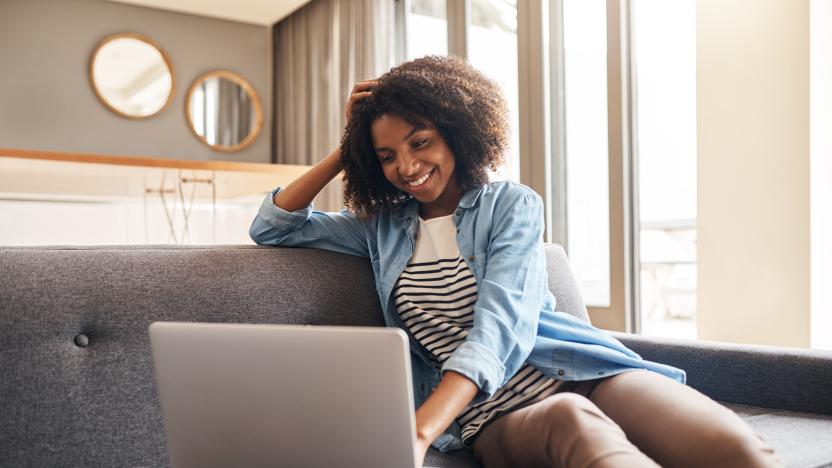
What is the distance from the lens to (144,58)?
16.7 ft

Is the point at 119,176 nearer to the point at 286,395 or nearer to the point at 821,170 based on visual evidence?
the point at 821,170

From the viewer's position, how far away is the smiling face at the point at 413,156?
1369 millimetres

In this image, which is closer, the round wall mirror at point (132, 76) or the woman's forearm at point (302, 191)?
the woman's forearm at point (302, 191)

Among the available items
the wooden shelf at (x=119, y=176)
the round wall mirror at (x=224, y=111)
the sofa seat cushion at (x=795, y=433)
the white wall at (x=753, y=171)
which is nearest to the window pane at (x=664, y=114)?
the white wall at (x=753, y=171)

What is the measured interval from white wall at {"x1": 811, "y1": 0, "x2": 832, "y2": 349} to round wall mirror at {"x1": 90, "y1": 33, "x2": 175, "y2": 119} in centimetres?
409

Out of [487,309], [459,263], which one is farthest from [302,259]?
[487,309]

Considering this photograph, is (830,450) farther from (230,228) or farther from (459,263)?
(230,228)

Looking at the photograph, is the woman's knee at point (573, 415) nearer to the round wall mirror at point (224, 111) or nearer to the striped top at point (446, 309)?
the striped top at point (446, 309)

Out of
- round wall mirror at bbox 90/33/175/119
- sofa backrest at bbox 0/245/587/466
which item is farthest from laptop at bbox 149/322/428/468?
round wall mirror at bbox 90/33/175/119

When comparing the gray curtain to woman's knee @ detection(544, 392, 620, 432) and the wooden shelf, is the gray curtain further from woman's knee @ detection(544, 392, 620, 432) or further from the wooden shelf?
woman's knee @ detection(544, 392, 620, 432)

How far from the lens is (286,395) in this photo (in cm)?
82

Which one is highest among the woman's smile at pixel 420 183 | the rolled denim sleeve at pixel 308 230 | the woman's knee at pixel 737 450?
the woman's smile at pixel 420 183

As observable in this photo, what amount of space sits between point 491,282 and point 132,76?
4481mm

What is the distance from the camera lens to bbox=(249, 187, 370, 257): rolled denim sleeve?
1.45m
